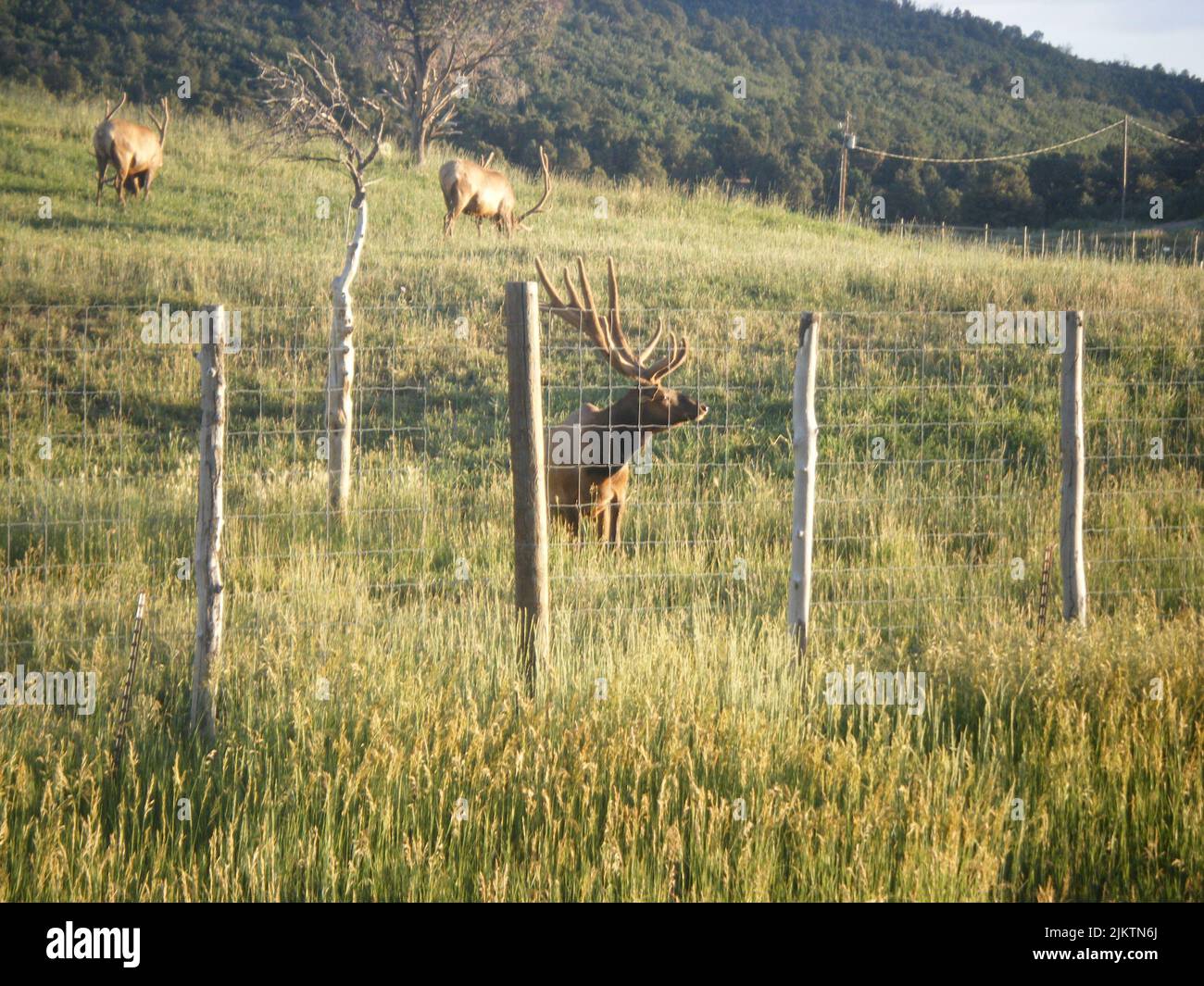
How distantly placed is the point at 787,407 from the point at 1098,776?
29.0 feet

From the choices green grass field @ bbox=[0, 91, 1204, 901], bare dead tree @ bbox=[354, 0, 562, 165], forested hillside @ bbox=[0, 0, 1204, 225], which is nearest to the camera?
green grass field @ bbox=[0, 91, 1204, 901]

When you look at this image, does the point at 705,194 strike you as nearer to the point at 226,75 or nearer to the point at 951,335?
the point at 951,335

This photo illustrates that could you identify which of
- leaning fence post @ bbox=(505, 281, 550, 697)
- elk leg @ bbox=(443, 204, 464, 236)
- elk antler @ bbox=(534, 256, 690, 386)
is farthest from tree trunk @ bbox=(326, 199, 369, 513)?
elk leg @ bbox=(443, 204, 464, 236)

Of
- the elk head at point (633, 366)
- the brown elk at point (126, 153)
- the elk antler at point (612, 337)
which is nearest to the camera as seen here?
the elk head at point (633, 366)

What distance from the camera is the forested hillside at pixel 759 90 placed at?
125 feet

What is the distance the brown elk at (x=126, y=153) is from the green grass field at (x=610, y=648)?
5.06 meters

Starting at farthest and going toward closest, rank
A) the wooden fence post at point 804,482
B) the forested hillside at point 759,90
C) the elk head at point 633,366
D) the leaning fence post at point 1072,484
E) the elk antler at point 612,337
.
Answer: the forested hillside at point 759,90
the elk antler at point 612,337
the elk head at point 633,366
the leaning fence post at point 1072,484
the wooden fence post at point 804,482

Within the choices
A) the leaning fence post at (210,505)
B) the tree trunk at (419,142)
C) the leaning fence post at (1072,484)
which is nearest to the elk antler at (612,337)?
the leaning fence post at (1072,484)

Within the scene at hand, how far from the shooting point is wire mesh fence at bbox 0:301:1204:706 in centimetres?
616

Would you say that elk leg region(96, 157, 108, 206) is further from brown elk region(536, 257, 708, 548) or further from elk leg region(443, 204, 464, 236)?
brown elk region(536, 257, 708, 548)

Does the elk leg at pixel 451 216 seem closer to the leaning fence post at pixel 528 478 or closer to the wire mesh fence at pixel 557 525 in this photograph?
the wire mesh fence at pixel 557 525

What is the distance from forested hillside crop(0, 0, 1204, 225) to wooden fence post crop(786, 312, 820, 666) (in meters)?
31.7

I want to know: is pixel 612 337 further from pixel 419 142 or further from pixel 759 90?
pixel 759 90
